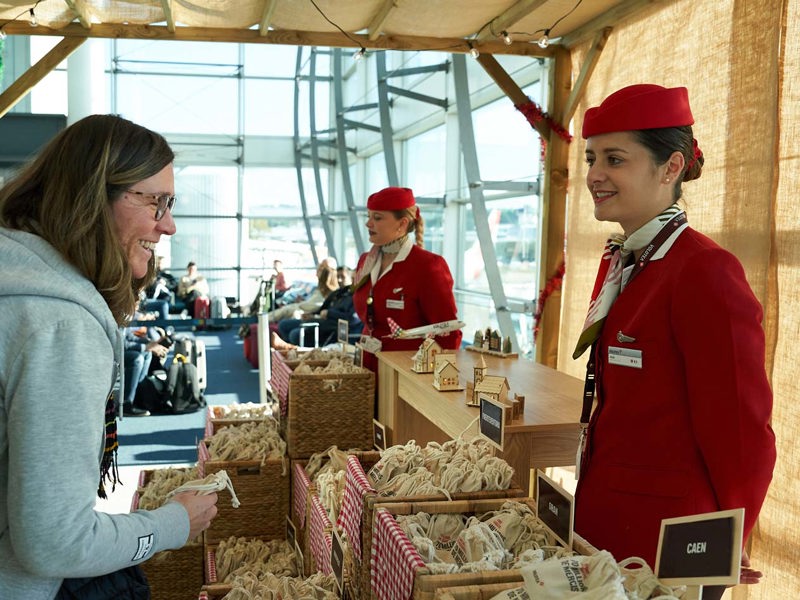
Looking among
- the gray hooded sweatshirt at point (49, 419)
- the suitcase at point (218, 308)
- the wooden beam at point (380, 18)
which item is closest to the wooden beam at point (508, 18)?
the wooden beam at point (380, 18)

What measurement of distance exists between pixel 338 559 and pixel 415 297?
6.93 feet

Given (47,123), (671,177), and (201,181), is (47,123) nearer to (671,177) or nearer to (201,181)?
(201,181)

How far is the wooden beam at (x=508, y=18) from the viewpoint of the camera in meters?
4.10

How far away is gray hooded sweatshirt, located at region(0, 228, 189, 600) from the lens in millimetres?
1099

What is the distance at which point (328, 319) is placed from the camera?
370 inches

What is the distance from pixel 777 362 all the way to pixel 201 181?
15781 millimetres

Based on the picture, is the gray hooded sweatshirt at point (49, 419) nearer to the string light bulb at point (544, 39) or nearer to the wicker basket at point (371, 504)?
the wicker basket at point (371, 504)

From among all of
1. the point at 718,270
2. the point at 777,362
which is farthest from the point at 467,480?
the point at 777,362

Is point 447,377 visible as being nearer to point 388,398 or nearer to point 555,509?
point 388,398

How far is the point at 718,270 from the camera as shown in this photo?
63.7 inches

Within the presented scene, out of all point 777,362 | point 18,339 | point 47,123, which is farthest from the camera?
point 47,123

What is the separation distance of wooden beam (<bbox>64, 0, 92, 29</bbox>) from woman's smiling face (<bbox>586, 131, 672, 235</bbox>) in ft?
11.4

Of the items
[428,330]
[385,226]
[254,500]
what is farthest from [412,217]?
[254,500]

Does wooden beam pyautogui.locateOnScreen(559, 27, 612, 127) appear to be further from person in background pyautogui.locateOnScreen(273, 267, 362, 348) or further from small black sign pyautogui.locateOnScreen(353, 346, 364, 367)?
person in background pyautogui.locateOnScreen(273, 267, 362, 348)
